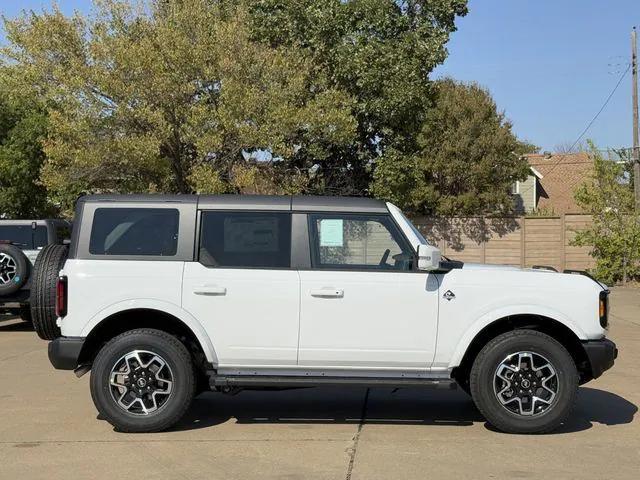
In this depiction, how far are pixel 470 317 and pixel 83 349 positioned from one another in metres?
3.19

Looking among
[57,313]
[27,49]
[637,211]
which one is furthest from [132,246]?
[637,211]

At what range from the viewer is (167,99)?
787 inches

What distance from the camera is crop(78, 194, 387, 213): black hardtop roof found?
6332 millimetres

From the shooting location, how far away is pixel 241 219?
636 cm

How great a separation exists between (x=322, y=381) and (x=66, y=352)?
81.7 inches

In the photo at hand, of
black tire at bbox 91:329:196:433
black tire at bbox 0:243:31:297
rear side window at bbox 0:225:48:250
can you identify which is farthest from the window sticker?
rear side window at bbox 0:225:48:250

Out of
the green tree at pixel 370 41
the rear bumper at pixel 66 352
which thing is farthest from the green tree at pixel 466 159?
the rear bumper at pixel 66 352

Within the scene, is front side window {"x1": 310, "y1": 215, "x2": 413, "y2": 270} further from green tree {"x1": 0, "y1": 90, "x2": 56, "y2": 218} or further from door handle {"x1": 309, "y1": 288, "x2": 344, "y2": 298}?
green tree {"x1": 0, "y1": 90, "x2": 56, "y2": 218}

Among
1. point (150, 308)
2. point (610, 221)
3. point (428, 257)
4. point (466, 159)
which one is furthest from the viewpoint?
point (466, 159)

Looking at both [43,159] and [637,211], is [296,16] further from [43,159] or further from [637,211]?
[637,211]

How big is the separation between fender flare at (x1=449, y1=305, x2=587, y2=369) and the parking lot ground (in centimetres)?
75

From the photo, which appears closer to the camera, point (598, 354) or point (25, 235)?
point (598, 354)

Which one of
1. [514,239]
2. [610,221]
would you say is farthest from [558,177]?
[610,221]

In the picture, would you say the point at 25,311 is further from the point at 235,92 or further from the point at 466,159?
the point at 466,159
